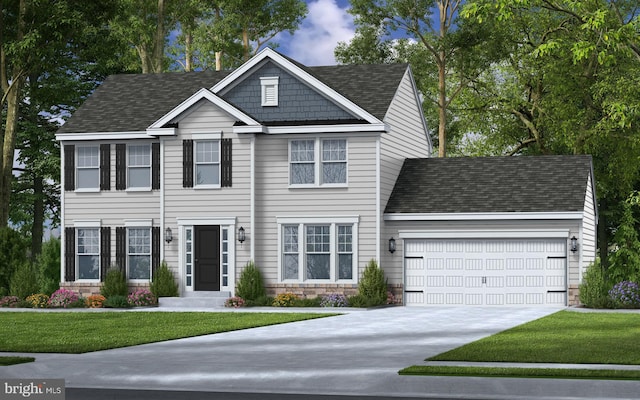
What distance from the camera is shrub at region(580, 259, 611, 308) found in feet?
107

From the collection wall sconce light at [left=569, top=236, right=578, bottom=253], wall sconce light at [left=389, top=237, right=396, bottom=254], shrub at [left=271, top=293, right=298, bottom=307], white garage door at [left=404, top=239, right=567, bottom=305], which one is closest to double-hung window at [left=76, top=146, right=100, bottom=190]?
shrub at [left=271, top=293, right=298, bottom=307]

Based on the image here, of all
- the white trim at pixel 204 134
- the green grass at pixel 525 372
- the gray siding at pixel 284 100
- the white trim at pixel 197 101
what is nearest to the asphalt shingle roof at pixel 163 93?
the gray siding at pixel 284 100

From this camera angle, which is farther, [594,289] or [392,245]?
[392,245]

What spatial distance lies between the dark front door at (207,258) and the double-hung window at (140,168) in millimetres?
2764

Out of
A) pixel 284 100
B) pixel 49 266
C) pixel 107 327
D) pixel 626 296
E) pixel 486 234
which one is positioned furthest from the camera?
pixel 49 266

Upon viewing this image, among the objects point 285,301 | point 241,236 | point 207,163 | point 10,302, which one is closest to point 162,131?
point 207,163

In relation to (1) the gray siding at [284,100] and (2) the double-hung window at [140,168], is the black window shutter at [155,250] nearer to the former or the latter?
(2) the double-hung window at [140,168]

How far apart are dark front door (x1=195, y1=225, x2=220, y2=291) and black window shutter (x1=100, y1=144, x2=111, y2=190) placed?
12.5 ft

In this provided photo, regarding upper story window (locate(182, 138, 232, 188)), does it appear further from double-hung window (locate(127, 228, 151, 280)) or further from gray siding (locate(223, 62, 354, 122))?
double-hung window (locate(127, 228, 151, 280))

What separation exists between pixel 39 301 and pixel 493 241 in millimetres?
14870

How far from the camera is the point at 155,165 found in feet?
122

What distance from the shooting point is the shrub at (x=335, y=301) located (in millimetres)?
34000

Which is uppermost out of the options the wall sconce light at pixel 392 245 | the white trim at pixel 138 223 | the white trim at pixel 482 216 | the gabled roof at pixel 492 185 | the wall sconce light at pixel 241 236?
the gabled roof at pixel 492 185

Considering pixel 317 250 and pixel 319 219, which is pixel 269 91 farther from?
pixel 317 250
